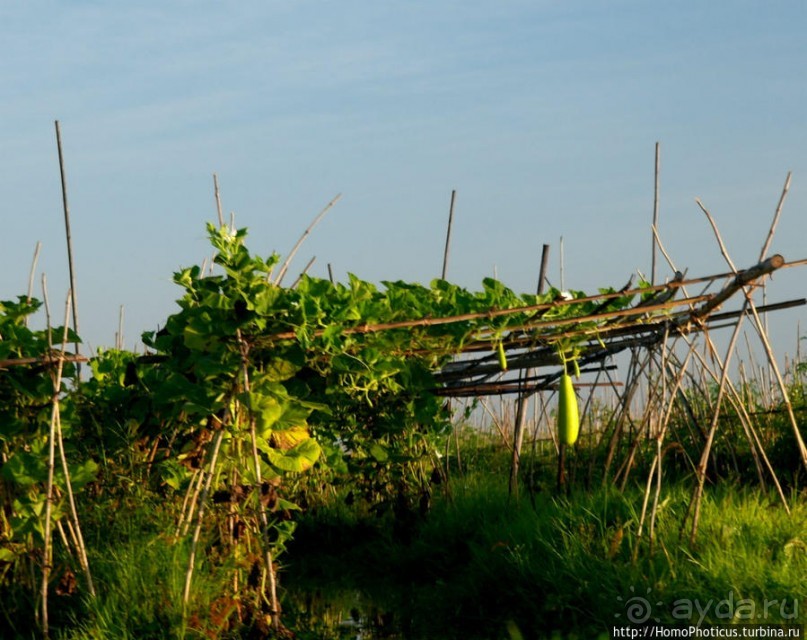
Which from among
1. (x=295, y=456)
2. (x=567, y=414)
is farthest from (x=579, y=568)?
(x=295, y=456)

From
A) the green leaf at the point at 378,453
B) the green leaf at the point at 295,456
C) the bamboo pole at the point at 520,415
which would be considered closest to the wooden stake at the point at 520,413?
the bamboo pole at the point at 520,415

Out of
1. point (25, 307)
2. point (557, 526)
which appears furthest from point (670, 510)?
point (25, 307)

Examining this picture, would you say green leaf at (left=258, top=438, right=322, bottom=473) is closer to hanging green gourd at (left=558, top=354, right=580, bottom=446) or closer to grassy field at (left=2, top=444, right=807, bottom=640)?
grassy field at (left=2, top=444, right=807, bottom=640)

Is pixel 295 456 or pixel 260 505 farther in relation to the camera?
pixel 295 456

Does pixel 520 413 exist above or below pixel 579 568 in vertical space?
above

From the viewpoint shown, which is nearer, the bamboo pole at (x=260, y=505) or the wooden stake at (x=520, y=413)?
the bamboo pole at (x=260, y=505)

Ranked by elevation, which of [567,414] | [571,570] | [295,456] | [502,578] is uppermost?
[567,414]

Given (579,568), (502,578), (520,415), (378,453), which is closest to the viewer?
(579,568)

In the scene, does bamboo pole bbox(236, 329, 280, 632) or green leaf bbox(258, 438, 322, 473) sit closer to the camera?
bamboo pole bbox(236, 329, 280, 632)

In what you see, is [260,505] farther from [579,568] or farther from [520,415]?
[520,415]

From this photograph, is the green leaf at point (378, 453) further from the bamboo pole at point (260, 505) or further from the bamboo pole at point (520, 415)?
the bamboo pole at point (260, 505)

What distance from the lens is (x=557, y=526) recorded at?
4914 mm

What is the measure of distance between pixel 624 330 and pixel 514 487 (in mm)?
1610

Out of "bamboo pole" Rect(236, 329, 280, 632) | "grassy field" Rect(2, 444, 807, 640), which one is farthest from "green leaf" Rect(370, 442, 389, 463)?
"bamboo pole" Rect(236, 329, 280, 632)
